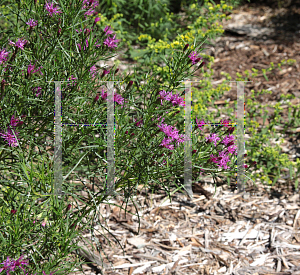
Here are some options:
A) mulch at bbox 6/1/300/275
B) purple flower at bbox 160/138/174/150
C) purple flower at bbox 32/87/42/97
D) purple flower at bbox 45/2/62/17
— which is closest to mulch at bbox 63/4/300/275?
mulch at bbox 6/1/300/275

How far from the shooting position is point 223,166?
6.15ft

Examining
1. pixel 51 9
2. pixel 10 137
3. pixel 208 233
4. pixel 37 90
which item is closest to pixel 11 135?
pixel 10 137

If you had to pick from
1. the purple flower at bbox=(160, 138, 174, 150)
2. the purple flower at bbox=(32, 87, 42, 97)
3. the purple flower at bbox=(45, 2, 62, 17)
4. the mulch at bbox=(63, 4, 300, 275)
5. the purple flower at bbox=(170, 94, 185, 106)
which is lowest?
the mulch at bbox=(63, 4, 300, 275)

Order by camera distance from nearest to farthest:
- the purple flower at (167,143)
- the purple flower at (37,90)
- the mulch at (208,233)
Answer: the purple flower at (167,143) → the purple flower at (37,90) → the mulch at (208,233)

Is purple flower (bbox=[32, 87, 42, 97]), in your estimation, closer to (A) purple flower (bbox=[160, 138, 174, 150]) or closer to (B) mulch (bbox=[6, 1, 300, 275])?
(A) purple flower (bbox=[160, 138, 174, 150])

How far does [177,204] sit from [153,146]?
1399 mm

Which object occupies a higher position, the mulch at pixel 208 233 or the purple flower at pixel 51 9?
the purple flower at pixel 51 9

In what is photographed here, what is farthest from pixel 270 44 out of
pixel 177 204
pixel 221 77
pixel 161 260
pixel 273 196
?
pixel 161 260

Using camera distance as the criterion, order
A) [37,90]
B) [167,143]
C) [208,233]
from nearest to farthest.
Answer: [167,143], [37,90], [208,233]

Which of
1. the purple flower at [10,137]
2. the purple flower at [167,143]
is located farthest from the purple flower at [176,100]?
the purple flower at [10,137]

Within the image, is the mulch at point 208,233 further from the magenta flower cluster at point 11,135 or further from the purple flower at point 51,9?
the purple flower at point 51,9

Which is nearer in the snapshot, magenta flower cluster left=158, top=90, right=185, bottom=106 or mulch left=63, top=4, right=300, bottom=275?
magenta flower cluster left=158, top=90, right=185, bottom=106

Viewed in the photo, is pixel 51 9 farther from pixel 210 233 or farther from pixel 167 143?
pixel 210 233

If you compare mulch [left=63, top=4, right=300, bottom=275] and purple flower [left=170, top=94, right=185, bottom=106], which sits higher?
purple flower [left=170, top=94, right=185, bottom=106]
